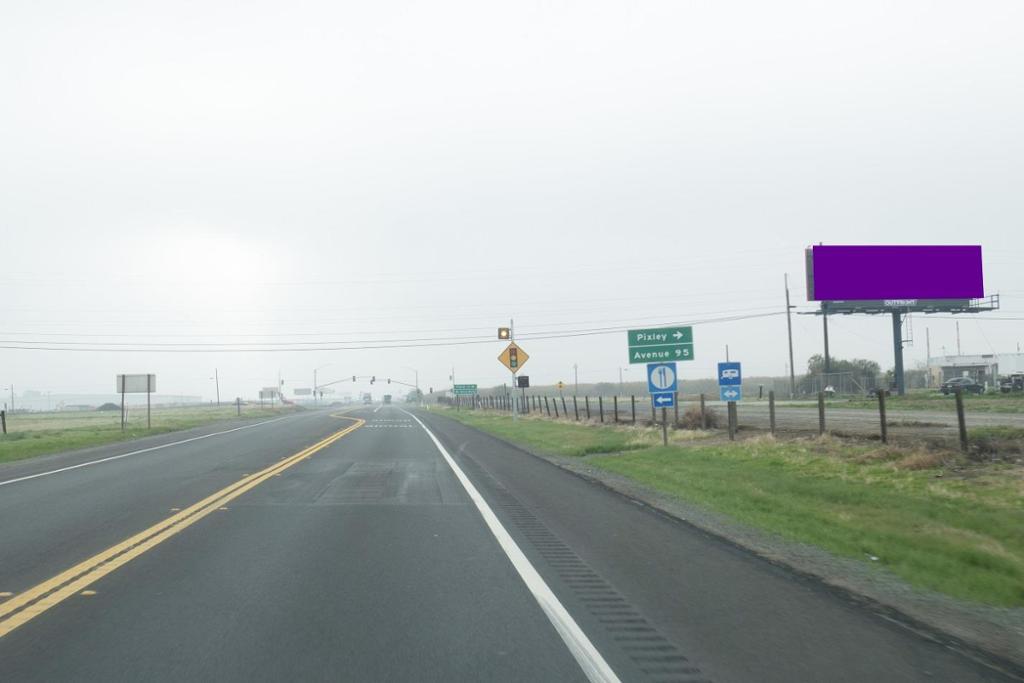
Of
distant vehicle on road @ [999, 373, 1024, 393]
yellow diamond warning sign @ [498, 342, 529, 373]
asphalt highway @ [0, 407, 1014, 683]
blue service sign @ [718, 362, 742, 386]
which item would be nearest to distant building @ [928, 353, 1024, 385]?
distant vehicle on road @ [999, 373, 1024, 393]

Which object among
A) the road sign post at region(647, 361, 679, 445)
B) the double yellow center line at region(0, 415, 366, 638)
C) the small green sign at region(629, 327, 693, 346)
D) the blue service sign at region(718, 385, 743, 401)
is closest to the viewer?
the double yellow center line at region(0, 415, 366, 638)

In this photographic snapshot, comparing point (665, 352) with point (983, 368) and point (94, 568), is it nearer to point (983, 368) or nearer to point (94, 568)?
point (94, 568)

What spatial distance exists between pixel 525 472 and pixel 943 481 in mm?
8381

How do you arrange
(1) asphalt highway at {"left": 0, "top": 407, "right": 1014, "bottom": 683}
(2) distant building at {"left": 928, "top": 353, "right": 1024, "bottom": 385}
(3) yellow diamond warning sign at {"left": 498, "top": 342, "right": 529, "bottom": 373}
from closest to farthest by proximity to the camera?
(1) asphalt highway at {"left": 0, "top": 407, "right": 1014, "bottom": 683}, (3) yellow diamond warning sign at {"left": 498, "top": 342, "right": 529, "bottom": 373}, (2) distant building at {"left": 928, "top": 353, "right": 1024, "bottom": 385}

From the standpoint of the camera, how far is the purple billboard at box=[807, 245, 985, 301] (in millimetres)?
52375

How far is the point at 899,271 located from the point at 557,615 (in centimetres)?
5401

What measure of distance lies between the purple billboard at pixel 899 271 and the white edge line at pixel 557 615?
47538 millimetres

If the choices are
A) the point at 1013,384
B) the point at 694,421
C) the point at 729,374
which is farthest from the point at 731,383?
the point at 1013,384

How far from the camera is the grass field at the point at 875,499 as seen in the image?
321 inches

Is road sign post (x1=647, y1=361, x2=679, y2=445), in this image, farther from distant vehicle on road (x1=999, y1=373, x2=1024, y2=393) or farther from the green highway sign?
distant vehicle on road (x1=999, y1=373, x2=1024, y2=393)

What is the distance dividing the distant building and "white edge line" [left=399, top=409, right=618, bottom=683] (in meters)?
70.6

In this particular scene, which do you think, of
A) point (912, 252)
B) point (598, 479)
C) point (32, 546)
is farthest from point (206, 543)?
point (912, 252)

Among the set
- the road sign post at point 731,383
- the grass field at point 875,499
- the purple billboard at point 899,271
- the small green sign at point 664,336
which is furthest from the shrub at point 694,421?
the purple billboard at point 899,271

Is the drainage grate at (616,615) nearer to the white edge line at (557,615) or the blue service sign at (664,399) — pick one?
the white edge line at (557,615)
